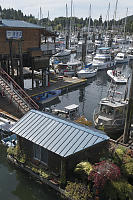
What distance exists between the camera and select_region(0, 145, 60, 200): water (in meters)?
12.9

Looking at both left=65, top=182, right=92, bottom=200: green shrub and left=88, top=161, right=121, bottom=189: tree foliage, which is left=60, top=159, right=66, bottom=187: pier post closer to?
left=65, top=182, right=92, bottom=200: green shrub

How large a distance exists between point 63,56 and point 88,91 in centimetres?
3708

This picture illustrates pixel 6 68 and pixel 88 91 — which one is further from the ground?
pixel 6 68

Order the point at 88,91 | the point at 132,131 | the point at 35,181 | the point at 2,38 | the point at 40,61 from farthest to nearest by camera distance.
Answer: the point at 88,91
the point at 40,61
the point at 2,38
the point at 132,131
the point at 35,181

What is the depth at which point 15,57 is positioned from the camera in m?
30.3

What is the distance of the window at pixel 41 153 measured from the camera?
42.9 ft

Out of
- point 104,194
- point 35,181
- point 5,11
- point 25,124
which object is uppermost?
point 5,11

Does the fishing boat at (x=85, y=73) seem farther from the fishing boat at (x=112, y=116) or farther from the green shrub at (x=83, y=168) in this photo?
the green shrub at (x=83, y=168)

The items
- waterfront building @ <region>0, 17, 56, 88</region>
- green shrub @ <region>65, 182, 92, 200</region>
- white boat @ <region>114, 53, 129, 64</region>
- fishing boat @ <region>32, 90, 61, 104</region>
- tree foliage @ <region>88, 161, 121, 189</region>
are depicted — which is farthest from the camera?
white boat @ <region>114, 53, 129, 64</region>

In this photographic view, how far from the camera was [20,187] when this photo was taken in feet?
44.7

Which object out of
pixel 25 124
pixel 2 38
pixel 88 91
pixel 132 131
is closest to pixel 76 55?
pixel 88 91

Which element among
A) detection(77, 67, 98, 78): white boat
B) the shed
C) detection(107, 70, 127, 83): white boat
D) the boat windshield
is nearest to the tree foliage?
the shed

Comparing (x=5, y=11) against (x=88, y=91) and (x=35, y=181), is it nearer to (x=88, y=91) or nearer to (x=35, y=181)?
(x=88, y=91)

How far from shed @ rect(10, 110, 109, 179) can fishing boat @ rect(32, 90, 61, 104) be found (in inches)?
636
